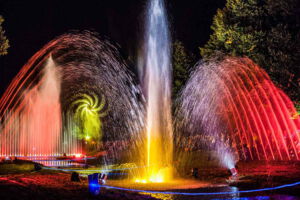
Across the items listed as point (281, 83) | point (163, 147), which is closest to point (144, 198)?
point (163, 147)

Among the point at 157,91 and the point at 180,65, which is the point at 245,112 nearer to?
the point at 157,91

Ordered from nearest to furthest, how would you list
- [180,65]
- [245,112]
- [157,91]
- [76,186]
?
[76,186] < [157,91] < [245,112] < [180,65]

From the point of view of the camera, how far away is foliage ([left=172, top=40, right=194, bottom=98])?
3936 cm

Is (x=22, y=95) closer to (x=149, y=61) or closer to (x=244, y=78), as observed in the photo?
(x=149, y=61)

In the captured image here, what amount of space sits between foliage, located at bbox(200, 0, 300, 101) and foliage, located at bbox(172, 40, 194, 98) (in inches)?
379

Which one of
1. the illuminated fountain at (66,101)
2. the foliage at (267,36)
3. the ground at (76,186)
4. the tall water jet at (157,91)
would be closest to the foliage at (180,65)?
the illuminated fountain at (66,101)

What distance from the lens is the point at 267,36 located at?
81.7ft

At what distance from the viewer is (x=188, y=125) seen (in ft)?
123

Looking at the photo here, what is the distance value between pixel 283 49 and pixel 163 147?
10354 mm

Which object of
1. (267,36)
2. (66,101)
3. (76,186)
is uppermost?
(267,36)

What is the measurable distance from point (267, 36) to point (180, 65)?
52.9 feet

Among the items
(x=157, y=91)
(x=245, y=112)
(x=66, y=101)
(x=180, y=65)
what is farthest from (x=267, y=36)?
(x=66, y=101)

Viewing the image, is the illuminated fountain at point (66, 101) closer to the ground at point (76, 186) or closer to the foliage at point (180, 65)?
the foliage at point (180, 65)

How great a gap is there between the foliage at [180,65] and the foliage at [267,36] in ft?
31.6
